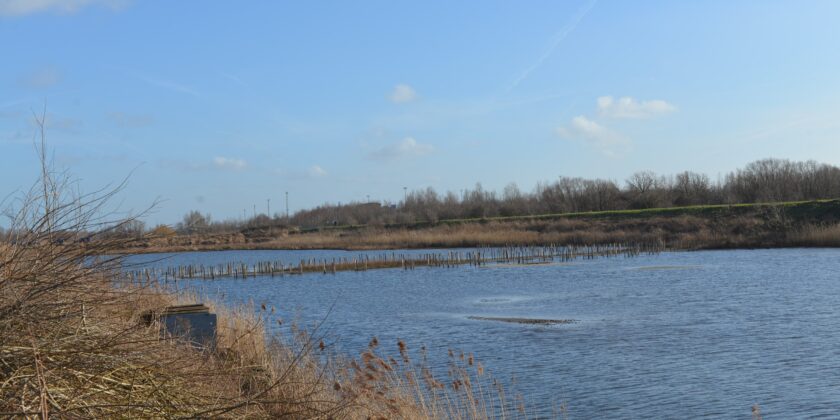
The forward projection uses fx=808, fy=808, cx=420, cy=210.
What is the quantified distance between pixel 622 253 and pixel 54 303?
169 feet

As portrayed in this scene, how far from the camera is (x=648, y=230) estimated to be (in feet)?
213

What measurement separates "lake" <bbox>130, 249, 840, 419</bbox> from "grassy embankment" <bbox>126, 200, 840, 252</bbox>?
1107cm

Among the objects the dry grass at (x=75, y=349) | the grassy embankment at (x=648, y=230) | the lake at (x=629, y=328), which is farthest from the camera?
the grassy embankment at (x=648, y=230)

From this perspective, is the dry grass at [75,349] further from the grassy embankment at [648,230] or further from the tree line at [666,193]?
the tree line at [666,193]

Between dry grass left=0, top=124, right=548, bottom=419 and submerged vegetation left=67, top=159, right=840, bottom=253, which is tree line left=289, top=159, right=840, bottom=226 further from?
dry grass left=0, top=124, right=548, bottom=419

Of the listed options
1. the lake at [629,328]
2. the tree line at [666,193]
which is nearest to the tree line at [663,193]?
the tree line at [666,193]

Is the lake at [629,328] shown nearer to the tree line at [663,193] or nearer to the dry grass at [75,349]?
the dry grass at [75,349]

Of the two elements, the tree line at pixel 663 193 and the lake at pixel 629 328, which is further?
the tree line at pixel 663 193

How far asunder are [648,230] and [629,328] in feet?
151

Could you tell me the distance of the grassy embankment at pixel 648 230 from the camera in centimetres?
5328

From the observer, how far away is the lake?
1333 centimetres

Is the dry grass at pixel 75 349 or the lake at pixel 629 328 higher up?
the dry grass at pixel 75 349

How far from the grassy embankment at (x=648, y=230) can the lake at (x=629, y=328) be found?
1107 cm

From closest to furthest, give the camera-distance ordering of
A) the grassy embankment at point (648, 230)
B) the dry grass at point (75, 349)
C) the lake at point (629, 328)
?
1. the dry grass at point (75, 349)
2. the lake at point (629, 328)
3. the grassy embankment at point (648, 230)
